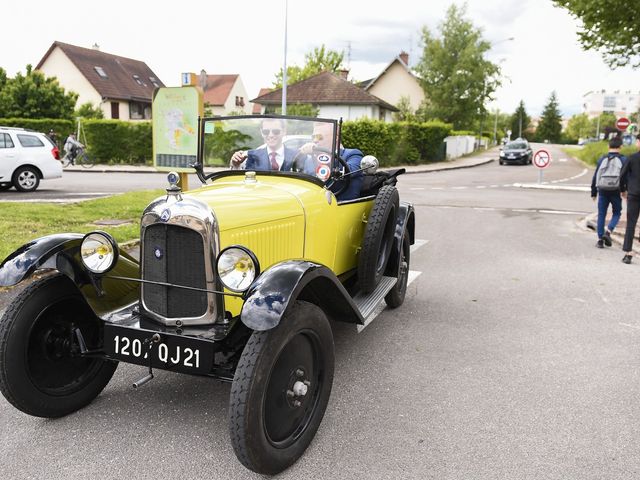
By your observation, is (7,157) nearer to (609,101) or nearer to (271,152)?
(271,152)

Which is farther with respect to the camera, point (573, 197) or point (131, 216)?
point (573, 197)

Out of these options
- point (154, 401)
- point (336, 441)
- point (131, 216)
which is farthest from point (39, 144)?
point (336, 441)

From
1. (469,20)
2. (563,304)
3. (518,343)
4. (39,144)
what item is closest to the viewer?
(518,343)

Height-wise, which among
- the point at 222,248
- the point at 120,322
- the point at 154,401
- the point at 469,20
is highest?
the point at 469,20

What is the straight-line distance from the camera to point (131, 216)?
975cm

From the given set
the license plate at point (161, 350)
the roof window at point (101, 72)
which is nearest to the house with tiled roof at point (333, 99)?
the roof window at point (101, 72)

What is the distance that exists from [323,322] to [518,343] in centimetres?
242

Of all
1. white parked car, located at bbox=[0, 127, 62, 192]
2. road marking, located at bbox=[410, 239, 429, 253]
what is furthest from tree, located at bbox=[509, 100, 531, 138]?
road marking, located at bbox=[410, 239, 429, 253]

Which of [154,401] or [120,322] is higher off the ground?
[120,322]

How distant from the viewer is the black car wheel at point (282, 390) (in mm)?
2523

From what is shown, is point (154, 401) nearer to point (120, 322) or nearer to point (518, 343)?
point (120, 322)

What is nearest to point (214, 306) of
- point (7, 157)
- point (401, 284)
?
point (401, 284)

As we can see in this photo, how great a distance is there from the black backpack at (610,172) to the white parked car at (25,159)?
13065 mm

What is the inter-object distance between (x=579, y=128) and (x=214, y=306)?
517 ft
